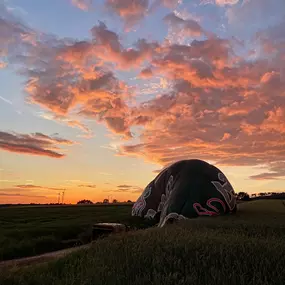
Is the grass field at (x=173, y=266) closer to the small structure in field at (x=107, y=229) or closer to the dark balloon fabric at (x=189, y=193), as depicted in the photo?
the small structure in field at (x=107, y=229)

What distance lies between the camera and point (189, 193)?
1350 inches

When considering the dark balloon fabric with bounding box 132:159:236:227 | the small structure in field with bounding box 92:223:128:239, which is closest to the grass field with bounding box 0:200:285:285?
the small structure in field with bounding box 92:223:128:239

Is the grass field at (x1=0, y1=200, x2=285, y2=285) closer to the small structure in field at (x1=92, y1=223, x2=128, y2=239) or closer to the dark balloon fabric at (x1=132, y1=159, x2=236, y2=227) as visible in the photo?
the small structure in field at (x1=92, y1=223, x2=128, y2=239)

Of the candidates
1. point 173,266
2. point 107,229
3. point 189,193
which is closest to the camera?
point 173,266

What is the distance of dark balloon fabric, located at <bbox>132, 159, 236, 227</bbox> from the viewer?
3316 cm

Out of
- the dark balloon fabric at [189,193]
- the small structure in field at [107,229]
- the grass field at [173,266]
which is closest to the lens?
the grass field at [173,266]

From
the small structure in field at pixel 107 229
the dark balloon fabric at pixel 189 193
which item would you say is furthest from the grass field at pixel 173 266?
the dark balloon fabric at pixel 189 193

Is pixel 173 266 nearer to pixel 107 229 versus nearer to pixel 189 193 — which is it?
pixel 107 229

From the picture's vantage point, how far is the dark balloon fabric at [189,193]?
33.2 metres

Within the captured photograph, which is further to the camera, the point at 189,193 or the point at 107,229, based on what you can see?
the point at 189,193

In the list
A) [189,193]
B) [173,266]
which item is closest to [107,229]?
[189,193]

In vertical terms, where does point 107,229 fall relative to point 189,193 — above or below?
below

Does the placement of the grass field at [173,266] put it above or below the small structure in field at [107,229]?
below

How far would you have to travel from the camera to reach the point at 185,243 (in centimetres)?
1182
